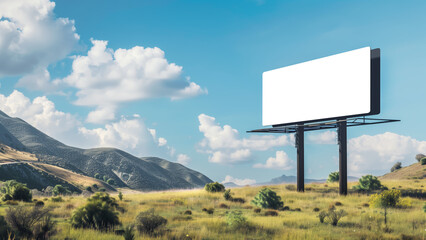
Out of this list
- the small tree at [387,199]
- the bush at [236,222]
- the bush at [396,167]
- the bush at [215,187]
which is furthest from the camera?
the bush at [396,167]

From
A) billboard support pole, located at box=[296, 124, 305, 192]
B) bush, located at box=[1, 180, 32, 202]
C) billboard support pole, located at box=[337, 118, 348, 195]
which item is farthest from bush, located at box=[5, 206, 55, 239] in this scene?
billboard support pole, located at box=[296, 124, 305, 192]

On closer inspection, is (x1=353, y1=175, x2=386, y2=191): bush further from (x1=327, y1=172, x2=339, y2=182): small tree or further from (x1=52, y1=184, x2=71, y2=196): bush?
(x1=52, y1=184, x2=71, y2=196): bush

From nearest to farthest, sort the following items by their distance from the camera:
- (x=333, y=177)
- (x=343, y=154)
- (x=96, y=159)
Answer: (x=343, y=154), (x=333, y=177), (x=96, y=159)

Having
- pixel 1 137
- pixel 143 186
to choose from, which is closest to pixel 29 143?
pixel 1 137

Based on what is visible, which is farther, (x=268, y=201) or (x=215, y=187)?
(x=215, y=187)

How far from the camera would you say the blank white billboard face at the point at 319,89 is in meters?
26.6

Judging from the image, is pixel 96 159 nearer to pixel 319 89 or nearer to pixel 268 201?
pixel 319 89

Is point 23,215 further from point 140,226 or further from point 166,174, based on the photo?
point 166,174

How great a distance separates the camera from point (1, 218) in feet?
38.9

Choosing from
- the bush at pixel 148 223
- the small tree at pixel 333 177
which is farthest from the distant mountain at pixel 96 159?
the bush at pixel 148 223

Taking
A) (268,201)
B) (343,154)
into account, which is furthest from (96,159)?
(268,201)

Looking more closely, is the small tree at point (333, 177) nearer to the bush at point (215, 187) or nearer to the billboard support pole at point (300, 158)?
the billboard support pole at point (300, 158)

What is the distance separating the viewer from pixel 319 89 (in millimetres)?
29484

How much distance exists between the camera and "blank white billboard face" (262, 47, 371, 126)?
26.6 meters
